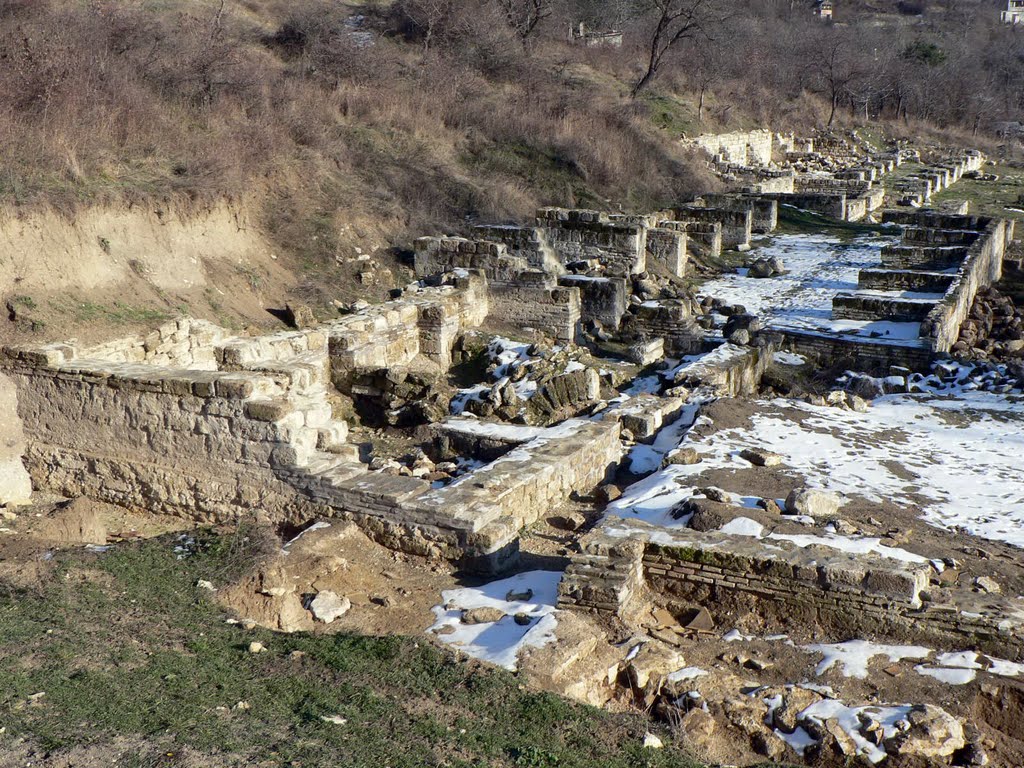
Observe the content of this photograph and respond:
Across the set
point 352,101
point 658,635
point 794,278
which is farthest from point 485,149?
point 658,635

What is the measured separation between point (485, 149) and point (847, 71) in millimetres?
29410

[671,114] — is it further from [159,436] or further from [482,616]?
[482,616]

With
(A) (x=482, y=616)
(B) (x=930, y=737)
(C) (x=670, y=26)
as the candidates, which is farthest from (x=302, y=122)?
(C) (x=670, y=26)

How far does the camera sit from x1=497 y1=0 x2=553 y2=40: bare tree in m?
31.9

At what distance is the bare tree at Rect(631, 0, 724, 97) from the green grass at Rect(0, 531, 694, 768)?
28.1 metres

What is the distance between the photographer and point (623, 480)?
9.81 m

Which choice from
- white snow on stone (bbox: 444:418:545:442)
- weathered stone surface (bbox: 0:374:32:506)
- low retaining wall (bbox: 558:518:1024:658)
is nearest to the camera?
low retaining wall (bbox: 558:518:1024:658)

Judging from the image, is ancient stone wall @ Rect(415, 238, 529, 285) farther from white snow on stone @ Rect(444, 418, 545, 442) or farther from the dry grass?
white snow on stone @ Rect(444, 418, 545, 442)

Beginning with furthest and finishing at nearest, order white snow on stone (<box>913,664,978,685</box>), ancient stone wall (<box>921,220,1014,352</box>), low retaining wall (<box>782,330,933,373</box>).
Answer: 1. ancient stone wall (<box>921,220,1014,352</box>)
2. low retaining wall (<box>782,330,933,373</box>)
3. white snow on stone (<box>913,664,978,685</box>)

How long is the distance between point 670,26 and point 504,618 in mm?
38696

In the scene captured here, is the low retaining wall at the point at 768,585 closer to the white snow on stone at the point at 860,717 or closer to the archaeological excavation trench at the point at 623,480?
the archaeological excavation trench at the point at 623,480

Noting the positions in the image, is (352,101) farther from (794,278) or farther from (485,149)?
(794,278)

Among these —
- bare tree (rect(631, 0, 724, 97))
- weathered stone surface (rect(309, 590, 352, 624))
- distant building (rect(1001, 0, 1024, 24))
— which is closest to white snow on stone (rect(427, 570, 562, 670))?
weathered stone surface (rect(309, 590, 352, 624))

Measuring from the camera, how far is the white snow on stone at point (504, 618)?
5.81 m
